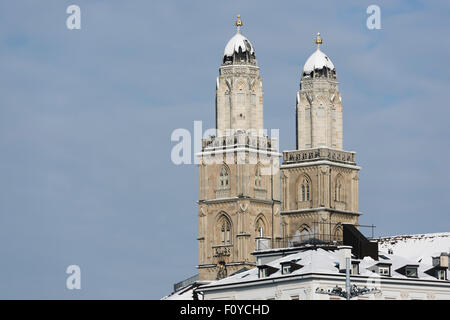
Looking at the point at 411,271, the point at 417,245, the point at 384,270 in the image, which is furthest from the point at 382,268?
the point at 417,245

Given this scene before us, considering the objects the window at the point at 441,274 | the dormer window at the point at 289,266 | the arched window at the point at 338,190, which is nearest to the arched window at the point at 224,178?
the arched window at the point at 338,190

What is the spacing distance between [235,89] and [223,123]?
3.37 metres

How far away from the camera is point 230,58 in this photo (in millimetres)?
196250

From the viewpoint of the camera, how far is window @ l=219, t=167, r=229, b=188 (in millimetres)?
194000

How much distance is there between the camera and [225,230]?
19350 cm

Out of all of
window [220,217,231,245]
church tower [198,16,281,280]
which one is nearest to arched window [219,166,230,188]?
church tower [198,16,281,280]

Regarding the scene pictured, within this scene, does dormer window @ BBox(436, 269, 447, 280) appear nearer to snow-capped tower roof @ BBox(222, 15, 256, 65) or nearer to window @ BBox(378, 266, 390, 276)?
window @ BBox(378, 266, 390, 276)

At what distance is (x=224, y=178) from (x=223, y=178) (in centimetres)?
16

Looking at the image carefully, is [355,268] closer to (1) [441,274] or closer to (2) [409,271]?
(2) [409,271]

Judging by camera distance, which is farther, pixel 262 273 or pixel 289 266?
pixel 262 273
